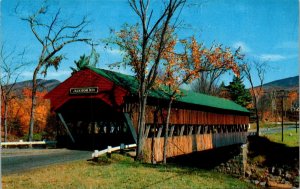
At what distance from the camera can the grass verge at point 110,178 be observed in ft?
36.8

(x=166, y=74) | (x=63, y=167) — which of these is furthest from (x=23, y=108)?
(x=63, y=167)

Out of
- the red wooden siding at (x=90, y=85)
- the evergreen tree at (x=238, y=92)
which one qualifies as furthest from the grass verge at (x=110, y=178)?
the evergreen tree at (x=238, y=92)

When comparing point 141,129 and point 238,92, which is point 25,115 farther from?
point 141,129

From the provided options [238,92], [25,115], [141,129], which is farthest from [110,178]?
[238,92]

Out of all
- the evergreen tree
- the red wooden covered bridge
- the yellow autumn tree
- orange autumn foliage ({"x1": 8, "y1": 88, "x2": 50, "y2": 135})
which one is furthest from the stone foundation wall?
orange autumn foliage ({"x1": 8, "y1": 88, "x2": 50, "y2": 135})

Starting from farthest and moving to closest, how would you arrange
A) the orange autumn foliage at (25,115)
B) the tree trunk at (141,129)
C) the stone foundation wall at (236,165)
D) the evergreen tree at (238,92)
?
the evergreen tree at (238,92) → the orange autumn foliage at (25,115) → the stone foundation wall at (236,165) → the tree trunk at (141,129)

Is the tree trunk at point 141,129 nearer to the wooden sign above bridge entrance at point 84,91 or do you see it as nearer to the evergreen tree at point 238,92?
the wooden sign above bridge entrance at point 84,91

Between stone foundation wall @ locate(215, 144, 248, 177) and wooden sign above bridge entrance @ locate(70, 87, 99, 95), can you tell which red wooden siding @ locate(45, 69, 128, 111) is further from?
stone foundation wall @ locate(215, 144, 248, 177)

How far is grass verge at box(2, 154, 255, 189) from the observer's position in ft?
36.8

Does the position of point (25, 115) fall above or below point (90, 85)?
below

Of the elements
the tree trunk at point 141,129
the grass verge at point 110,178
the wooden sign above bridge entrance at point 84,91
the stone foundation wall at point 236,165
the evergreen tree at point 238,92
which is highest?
the evergreen tree at point 238,92

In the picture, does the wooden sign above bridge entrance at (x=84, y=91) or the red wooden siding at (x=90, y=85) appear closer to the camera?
the red wooden siding at (x=90, y=85)

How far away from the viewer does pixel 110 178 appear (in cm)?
1237

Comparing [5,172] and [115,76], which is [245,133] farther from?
[5,172]
